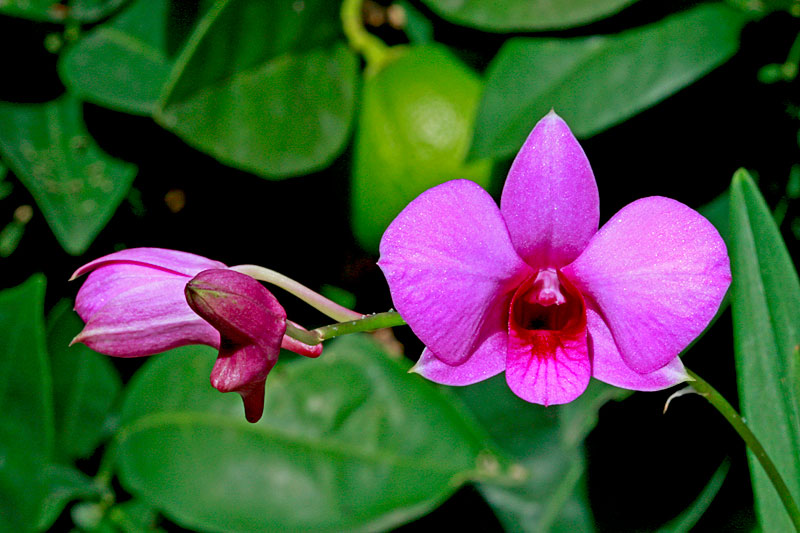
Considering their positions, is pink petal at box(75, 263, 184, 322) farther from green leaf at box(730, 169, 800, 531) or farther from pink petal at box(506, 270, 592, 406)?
green leaf at box(730, 169, 800, 531)

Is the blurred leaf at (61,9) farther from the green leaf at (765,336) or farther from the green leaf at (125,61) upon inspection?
the green leaf at (765,336)

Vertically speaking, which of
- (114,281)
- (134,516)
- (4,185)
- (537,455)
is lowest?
(134,516)

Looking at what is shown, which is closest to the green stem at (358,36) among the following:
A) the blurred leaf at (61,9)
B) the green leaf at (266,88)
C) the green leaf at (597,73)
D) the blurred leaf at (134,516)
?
the green leaf at (266,88)

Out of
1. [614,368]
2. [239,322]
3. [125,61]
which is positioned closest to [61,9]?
[125,61]

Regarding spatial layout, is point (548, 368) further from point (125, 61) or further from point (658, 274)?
point (125, 61)

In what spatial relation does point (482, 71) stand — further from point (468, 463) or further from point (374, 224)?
point (468, 463)
